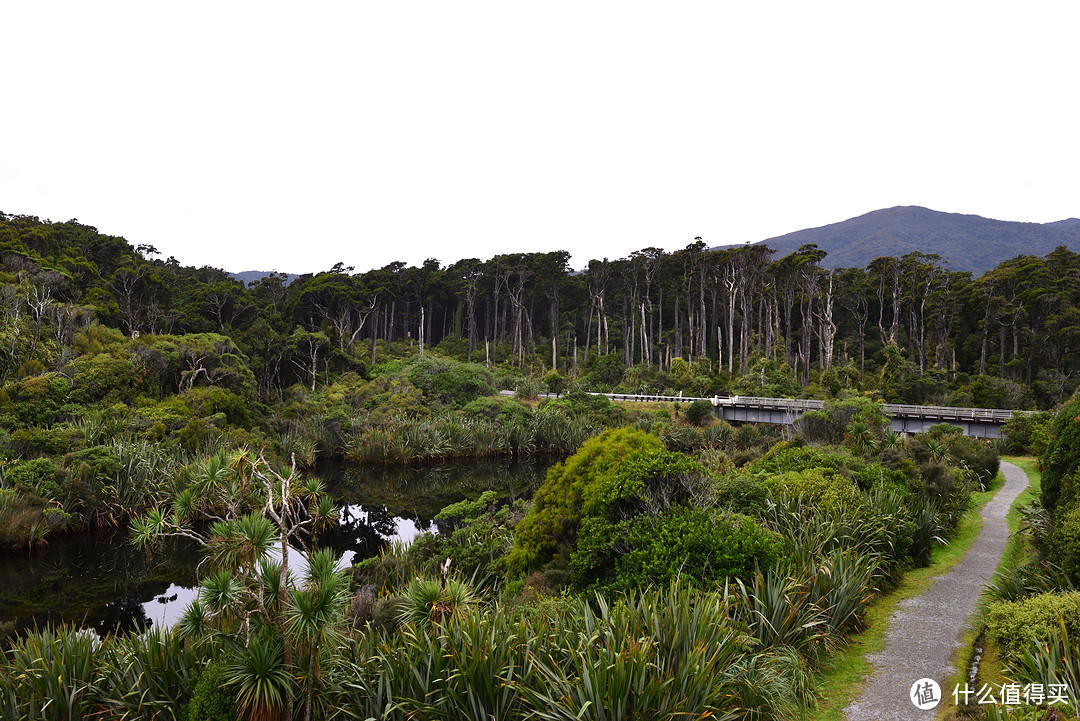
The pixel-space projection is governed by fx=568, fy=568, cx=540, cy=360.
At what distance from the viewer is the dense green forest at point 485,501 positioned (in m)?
5.39

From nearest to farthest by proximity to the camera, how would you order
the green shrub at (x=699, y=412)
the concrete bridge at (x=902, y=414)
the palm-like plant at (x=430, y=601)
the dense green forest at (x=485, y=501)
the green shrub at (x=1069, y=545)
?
the dense green forest at (x=485, y=501)
the green shrub at (x=1069, y=545)
the palm-like plant at (x=430, y=601)
the concrete bridge at (x=902, y=414)
the green shrub at (x=699, y=412)

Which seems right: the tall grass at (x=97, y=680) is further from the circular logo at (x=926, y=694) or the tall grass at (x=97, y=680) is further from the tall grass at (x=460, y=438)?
the tall grass at (x=460, y=438)

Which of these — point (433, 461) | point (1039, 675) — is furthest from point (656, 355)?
point (1039, 675)

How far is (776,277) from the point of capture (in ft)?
169

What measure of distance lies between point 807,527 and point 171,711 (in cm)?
876

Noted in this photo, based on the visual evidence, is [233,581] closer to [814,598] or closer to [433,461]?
[814,598]

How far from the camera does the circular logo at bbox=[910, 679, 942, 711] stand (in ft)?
18.2

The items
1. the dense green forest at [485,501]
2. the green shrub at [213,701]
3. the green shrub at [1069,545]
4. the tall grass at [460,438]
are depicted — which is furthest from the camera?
the tall grass at [460,438]

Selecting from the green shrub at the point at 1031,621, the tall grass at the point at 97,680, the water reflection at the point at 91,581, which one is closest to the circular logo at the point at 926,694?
the green shrub at the point at 1031,621

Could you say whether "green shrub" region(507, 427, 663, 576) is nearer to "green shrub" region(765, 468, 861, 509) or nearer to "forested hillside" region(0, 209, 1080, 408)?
"green shrub" region(765, 468, 861, 509)

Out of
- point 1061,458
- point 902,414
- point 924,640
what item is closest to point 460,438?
point 902,414

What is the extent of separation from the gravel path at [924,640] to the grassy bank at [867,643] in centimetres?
11

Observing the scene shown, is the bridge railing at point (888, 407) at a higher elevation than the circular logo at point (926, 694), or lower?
lower

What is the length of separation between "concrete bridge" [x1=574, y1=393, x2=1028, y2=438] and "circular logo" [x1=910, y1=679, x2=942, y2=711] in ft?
69.9
